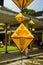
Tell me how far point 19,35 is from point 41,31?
2953 cm

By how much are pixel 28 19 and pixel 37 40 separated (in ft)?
49.9

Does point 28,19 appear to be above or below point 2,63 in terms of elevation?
above

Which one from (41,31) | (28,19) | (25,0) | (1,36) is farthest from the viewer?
(1,36)

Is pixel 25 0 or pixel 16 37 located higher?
pixel 25 0

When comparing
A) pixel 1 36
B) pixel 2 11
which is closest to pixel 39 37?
pixel 1 36

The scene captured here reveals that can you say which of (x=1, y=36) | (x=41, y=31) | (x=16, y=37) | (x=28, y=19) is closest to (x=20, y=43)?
(x=16, y=37)

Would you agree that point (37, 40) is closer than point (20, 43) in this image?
No

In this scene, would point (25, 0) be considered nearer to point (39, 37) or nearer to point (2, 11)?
point (2, 11)

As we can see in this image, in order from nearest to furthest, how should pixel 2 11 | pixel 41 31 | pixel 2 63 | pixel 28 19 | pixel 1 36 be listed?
pixel 2 63
pixel 2 11
pixel 28 19
pixel 41 31
pixel 1 36

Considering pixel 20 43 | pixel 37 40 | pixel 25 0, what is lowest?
pixel 37 40

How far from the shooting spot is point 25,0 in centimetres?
462

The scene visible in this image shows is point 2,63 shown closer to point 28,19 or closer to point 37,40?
point 28,19

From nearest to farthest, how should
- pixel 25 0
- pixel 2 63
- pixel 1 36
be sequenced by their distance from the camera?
pixel 25 0
pixel 2 63
pixel 1 36

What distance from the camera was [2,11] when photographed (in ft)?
51.6
